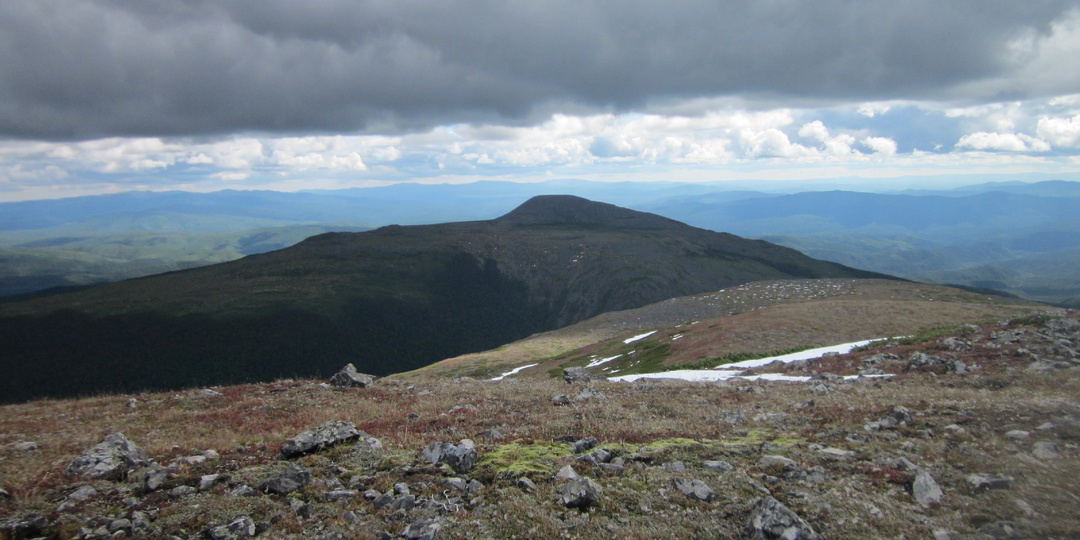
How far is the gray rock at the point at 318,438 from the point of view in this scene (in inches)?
510

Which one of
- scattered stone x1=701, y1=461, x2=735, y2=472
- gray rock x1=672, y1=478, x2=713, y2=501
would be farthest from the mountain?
gray rock x1=672, y1=478, x2=713, y2=501

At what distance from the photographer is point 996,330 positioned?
30.2 metres

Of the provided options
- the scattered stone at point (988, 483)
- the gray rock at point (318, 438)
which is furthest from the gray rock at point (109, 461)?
the scattered stone at point (988, 483)

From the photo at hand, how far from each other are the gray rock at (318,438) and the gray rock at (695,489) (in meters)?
8.96

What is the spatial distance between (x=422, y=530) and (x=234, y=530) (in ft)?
10.4

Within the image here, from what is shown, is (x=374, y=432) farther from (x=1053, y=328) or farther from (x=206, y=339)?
(x=206, y=339)

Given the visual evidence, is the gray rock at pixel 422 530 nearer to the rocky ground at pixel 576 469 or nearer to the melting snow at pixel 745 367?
the rocky ground at pixel 576 469

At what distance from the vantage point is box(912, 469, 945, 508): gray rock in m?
9.11

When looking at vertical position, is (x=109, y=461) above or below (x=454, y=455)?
above

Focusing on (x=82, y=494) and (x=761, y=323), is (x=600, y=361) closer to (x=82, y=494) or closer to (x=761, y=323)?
(x=761, y=323)

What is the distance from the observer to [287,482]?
34.2ft

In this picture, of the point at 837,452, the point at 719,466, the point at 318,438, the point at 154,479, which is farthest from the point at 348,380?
the point at 837,452

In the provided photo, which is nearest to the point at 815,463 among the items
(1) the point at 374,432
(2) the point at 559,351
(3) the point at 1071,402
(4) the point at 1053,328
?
(3) the point at 1071,402

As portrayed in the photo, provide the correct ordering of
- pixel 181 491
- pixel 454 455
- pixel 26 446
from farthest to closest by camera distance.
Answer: pixel 26 446 → pixel 454 455 → pixel 181 491
